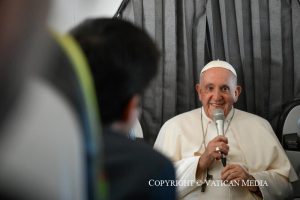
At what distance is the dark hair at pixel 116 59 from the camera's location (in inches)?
26.8

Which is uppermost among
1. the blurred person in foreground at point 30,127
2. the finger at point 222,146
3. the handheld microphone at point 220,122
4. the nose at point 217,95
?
the nose at point 217,95

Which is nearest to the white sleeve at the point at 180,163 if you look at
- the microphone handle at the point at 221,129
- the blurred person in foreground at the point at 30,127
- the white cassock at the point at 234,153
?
the white cassock at the point at 234,153

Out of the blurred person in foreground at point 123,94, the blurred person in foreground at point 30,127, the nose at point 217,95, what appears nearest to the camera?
the blurred person in foreground at point 30,127

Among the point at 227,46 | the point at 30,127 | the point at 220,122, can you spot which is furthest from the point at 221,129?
the point at 30,127

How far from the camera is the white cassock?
1909mm

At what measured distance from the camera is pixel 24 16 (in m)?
0.54

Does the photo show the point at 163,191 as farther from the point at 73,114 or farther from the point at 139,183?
the point at 73,114

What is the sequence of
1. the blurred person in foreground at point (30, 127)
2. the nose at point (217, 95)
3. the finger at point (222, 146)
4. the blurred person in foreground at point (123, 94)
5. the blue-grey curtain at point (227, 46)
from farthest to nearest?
the blue-grey curtain at point (227, 46)
the nose at point (217, 95)
the finger at point (222, 146)
the blurred person in foreground at point (123, 94)
the blurred person in foreground at point (30, 127)

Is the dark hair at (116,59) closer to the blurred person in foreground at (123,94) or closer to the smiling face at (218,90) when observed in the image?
the blurred person in foreground at (123,94)

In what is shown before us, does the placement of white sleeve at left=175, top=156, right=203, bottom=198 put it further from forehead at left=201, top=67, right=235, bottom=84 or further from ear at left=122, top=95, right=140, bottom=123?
ear at left=122, top=95, right=140, bottom=123

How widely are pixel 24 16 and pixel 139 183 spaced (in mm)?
283

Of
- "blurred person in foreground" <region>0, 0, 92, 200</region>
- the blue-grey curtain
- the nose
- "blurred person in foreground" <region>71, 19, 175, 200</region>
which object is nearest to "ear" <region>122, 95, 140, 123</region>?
"blurred person in foreground" <region>71, 19, 175, 200</region>

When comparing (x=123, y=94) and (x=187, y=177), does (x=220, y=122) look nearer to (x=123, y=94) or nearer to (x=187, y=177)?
(x=187, y=177)

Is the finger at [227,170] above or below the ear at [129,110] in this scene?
above
